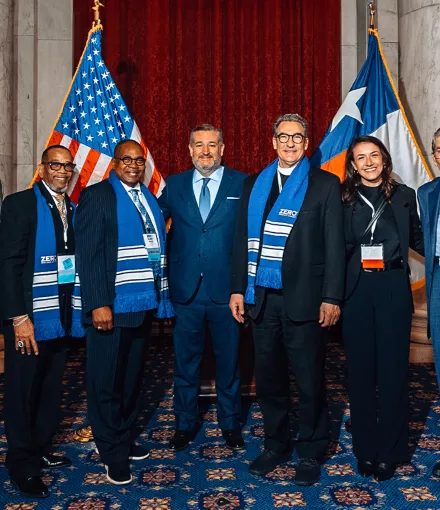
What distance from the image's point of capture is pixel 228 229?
3.16 metres

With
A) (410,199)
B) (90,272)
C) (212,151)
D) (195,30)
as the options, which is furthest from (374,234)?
(195,30)

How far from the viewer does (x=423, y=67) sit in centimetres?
495

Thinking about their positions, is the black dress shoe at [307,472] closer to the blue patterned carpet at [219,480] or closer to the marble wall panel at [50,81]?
the blue patterned carpet at [219,480]

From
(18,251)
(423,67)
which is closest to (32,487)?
(18,251)

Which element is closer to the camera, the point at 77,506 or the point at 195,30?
the point at 77,506

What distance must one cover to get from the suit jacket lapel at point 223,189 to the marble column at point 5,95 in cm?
278

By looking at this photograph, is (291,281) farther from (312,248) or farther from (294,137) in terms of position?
(294,137)

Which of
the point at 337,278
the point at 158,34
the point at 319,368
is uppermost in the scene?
the point at 158,34

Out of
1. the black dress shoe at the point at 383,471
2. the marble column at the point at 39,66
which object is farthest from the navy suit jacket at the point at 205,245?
the marble column at the point at 39,66

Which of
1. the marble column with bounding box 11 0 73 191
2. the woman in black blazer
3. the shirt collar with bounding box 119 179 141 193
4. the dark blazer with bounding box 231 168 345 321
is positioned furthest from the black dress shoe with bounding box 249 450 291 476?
the marble column with bounding box 11 0 73 191

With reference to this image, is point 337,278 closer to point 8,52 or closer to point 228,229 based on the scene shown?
point 228,229

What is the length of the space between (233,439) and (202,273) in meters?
0.97

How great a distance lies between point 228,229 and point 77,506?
1.60 m

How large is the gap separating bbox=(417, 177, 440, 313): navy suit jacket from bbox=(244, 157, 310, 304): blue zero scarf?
1.98 feet
